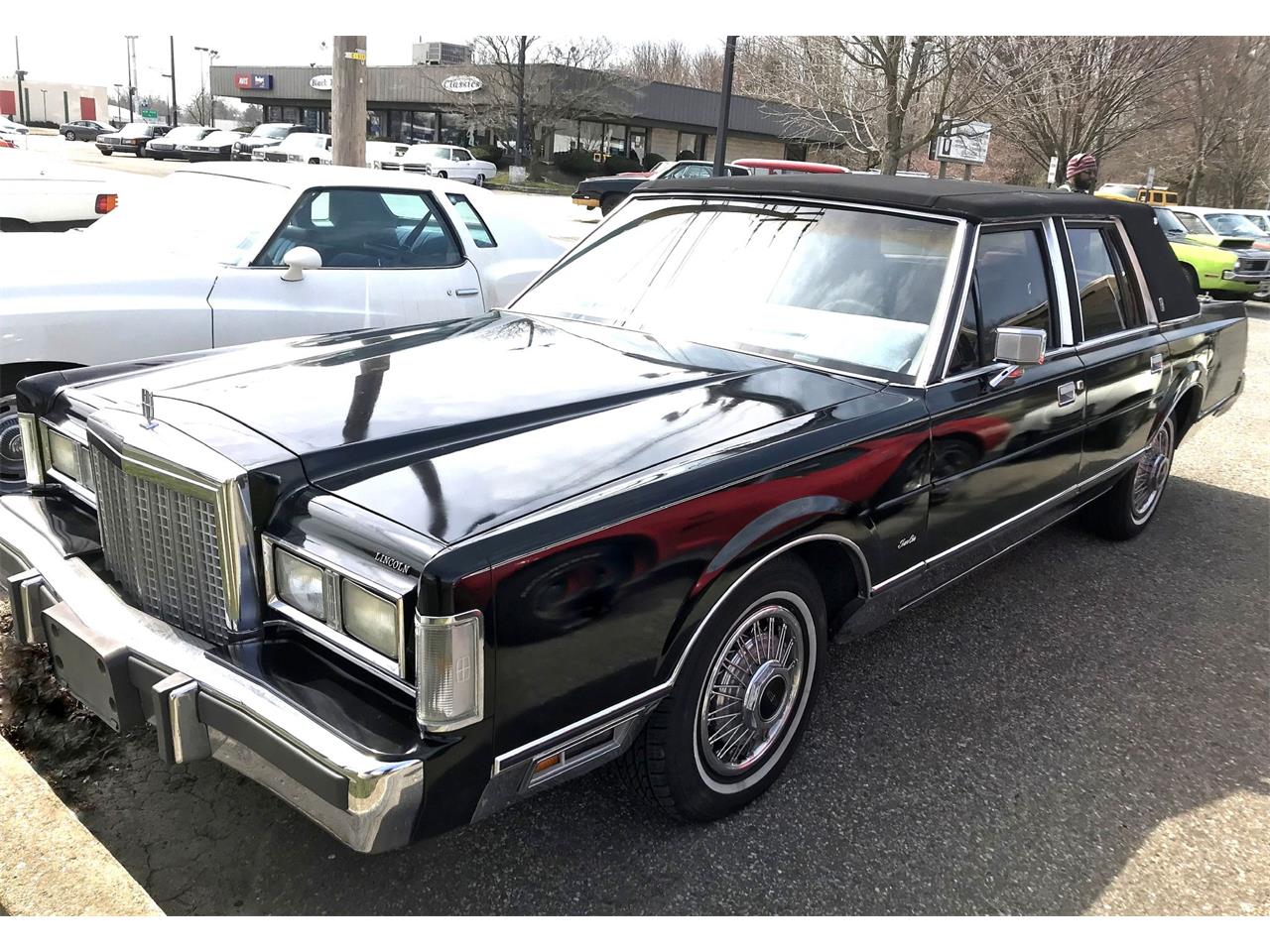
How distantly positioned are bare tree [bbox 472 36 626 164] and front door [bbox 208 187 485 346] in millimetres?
40467

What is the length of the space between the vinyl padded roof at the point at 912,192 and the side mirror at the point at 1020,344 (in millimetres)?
527

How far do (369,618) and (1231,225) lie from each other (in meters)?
20.0

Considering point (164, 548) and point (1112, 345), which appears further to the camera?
point (1112, 345)

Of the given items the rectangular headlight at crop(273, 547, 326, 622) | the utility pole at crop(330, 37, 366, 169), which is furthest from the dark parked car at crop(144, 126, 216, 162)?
the rectangular headlight at crop(273, 547, 326, 622)

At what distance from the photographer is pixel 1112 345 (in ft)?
14.3

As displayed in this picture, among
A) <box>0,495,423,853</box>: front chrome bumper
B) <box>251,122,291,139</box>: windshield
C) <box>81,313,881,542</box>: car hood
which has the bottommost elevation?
<box>0,495,423,853</box>: front chrome bumper

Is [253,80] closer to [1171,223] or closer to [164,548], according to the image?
[1171,223]

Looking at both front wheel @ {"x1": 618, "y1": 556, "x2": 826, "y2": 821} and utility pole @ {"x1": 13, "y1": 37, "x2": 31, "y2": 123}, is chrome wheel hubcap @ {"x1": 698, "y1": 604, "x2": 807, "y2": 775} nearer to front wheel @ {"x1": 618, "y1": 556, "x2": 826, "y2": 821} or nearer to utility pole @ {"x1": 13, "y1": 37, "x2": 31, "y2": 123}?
front wheel @ {"x1": 618, "y1": 556, "x2": 826, "y2": 821}

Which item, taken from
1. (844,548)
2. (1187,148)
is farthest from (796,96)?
(1187,148)

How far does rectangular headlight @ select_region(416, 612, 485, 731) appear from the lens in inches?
78.6

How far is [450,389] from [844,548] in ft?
4.09

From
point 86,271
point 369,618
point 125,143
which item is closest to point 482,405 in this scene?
point 369,618

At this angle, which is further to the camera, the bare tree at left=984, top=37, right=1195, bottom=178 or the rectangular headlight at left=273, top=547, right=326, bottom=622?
the bare tree at left=984, top=37, right=1195, bottom=178

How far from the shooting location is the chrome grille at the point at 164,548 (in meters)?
2.37
